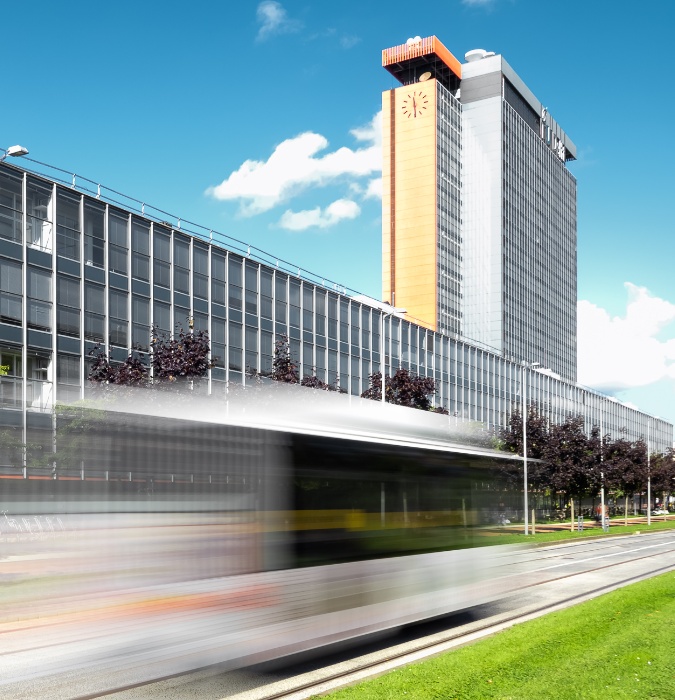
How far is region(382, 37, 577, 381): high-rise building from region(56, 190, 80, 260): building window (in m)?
100

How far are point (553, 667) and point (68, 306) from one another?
103ft

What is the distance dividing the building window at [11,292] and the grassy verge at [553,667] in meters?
27.2

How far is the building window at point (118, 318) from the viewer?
132 feet

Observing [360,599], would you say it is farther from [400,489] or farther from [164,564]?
[164,564]

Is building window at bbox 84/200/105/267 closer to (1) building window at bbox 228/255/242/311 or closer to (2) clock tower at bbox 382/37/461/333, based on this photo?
(1) building window at bbox 228/255/242/311

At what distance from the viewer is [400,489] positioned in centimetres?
1235

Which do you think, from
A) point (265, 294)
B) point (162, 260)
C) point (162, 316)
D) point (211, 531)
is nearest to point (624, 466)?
point (265, 294)

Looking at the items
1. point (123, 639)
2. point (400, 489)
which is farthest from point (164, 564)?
point (400, 489)

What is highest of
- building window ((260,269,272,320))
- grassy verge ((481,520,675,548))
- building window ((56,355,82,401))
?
building window ((260,269,272,320))

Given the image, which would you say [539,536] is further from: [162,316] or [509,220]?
[509,220]

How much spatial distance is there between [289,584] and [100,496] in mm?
2762

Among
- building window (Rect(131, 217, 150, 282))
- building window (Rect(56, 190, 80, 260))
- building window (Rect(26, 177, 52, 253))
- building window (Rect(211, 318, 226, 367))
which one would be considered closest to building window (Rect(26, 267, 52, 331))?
building window (Rect(26, 177, 52, 253))

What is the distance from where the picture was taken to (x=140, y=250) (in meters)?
42.5

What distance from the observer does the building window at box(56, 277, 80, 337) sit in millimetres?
37656
